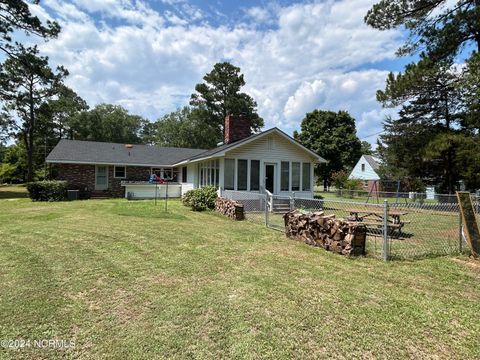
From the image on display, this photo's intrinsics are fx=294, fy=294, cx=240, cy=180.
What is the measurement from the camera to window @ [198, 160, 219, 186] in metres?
14.9

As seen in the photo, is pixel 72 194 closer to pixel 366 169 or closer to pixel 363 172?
pixel 366 169

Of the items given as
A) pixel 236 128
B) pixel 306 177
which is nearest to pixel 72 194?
pixel 236 128

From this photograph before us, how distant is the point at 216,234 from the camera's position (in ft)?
25.4

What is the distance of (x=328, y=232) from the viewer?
6.41 m

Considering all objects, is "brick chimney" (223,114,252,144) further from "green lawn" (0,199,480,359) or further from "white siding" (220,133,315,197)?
"green lawn" (0,199,480,359)

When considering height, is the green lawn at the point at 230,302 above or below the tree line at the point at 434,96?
below

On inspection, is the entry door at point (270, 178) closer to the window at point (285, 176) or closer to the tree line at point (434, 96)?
the window at point (285, 176)

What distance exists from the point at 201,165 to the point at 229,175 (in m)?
4.19

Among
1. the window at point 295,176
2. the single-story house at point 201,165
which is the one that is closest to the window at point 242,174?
the single-story house at point 201,165

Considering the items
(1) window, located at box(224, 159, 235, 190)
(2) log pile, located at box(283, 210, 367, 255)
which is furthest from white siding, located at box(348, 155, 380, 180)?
(2) log pile, located at box(283, 210, 367, 255)

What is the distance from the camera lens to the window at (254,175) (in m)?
14.4

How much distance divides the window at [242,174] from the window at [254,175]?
32 cm

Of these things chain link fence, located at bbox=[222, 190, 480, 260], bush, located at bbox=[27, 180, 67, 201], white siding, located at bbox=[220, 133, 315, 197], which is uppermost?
white siding, located at bbox=[220, 133, 315, 197]

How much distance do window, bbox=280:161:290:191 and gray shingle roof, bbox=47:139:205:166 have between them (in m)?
9.61
